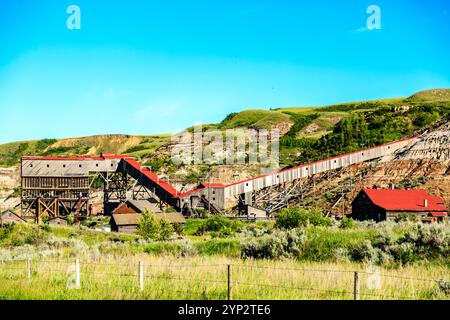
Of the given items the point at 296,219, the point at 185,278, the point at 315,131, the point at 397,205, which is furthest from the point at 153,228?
the point at 315,131

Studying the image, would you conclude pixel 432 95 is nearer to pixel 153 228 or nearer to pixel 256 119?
pixel 256 119

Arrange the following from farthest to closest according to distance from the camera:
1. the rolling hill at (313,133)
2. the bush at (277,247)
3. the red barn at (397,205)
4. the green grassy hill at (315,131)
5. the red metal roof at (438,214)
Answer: the green grassy hill at (315,131), the rolling hill at (313,133), the red metal roof at (438,214), the red barn at (397,205), the bush at (277,247)

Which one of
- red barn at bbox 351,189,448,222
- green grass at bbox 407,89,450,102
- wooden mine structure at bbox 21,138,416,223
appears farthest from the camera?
green grass at bbox 407,89,450,102

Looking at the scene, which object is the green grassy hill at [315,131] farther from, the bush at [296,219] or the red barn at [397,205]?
the bush at [296,219]

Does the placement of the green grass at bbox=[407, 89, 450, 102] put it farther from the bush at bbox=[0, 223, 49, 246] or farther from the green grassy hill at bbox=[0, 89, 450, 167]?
the bush at bbox=[0, 223, 49, 246]

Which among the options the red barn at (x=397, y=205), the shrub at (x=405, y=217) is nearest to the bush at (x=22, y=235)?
the red barn at (x=397, y=205)

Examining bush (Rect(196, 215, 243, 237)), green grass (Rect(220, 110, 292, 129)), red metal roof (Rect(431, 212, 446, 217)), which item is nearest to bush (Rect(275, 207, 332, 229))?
bush (Rect(196, 215, 243, 237))

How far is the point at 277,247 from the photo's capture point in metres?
19.7

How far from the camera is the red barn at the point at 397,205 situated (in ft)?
162

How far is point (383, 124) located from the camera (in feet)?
318

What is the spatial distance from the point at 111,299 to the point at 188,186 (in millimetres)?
68512

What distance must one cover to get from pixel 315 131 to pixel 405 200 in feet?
249

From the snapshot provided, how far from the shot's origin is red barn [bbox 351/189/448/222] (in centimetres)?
4941
